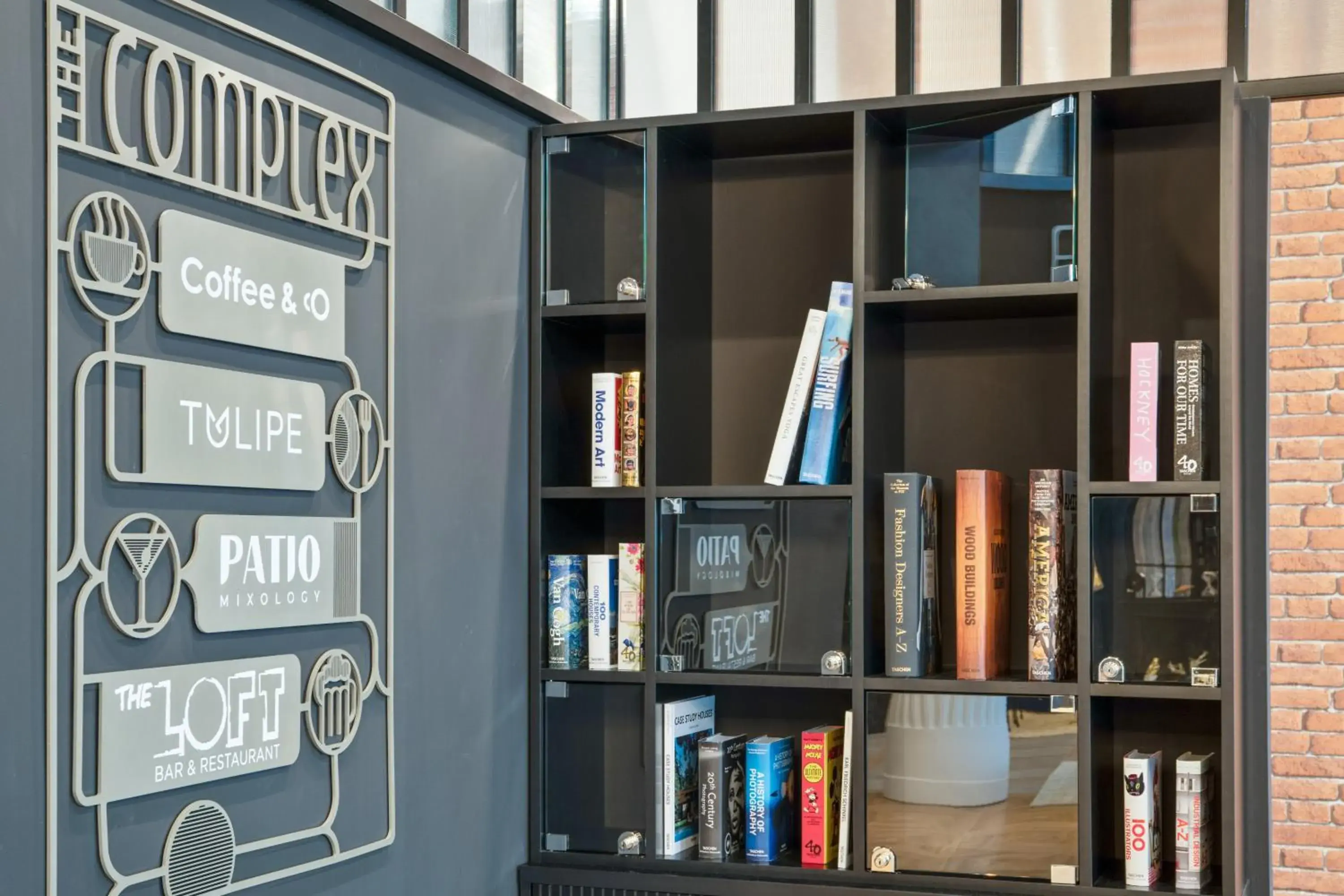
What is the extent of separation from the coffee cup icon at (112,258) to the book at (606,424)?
107 centimetres

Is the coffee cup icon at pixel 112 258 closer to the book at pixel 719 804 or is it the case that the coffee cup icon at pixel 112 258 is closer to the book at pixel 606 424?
the book at pixel 606 424

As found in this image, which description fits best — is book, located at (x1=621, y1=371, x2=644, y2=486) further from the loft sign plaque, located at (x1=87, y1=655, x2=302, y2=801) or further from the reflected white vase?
the loft sign plaque, located at (x1=87, y1=655, x2=302, y2=801)

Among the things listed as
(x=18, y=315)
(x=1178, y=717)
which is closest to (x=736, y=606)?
(x=1178, y=717)

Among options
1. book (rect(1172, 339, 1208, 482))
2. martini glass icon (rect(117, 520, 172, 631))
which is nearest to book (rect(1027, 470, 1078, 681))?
book (rect(1172, 339, 1208, 482))

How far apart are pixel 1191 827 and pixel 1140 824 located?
0.25 feet

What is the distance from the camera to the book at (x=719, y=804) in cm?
254

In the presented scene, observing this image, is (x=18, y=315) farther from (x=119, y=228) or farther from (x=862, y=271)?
(x=862, y=271)

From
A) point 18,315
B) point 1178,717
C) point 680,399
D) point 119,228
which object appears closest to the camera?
point 18,315

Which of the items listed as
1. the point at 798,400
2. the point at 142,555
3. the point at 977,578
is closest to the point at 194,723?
the point at 142,555

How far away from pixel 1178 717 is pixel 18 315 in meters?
1.93

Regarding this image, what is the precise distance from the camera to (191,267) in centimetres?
174

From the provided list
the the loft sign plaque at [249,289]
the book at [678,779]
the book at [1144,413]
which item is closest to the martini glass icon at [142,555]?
the the loft sign plaque at [249,289]

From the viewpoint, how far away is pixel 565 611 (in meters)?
2.62

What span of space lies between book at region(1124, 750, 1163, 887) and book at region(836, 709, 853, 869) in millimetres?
453
